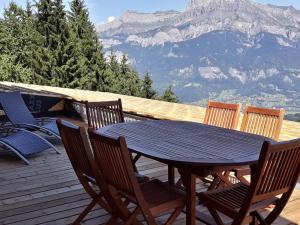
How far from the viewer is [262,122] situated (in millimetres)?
3803

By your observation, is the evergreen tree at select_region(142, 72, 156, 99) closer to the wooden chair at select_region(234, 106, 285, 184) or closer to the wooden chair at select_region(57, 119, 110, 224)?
the wooden chair at select_region(234, 106, 285, 184)

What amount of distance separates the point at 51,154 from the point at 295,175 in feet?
13.1

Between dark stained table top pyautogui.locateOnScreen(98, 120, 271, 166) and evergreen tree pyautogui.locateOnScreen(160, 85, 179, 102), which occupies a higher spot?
dark stained table top pyautogui.locateOnScreen(98, 120, 271, 166)

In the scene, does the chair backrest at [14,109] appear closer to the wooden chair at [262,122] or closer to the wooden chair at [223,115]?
the wooden chair at [223,115]

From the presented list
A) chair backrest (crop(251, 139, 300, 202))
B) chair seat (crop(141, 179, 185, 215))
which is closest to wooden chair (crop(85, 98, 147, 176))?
chair seat (crop(141, 179, 185, 215))

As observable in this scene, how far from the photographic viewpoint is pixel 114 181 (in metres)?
2.66

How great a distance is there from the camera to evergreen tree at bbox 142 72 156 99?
3769cm

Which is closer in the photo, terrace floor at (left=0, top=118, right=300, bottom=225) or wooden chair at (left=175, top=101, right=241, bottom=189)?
terrace floor at (left=0, top=118, right=300, bottom=225)

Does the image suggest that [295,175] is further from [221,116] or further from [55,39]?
[55,39]

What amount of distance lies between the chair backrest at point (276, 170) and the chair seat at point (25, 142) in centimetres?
367

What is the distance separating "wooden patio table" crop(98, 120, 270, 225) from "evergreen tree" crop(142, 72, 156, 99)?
3392 cm

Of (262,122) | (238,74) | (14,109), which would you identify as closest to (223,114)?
(262,122)

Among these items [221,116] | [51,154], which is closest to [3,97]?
[51,154]

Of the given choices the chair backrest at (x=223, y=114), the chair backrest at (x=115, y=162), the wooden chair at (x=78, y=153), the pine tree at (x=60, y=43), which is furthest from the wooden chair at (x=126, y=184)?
the pine tree at (x=60, y=43)
